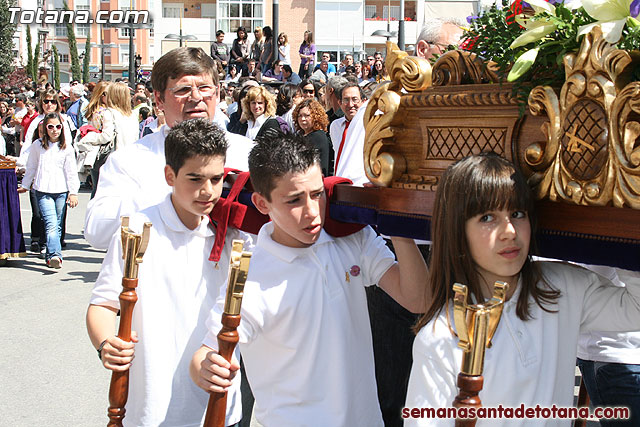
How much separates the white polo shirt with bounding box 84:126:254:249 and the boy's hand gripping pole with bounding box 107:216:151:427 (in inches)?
25.6

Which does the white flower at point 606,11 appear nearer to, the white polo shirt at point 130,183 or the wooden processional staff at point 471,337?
the wooden processional staff at point 471,337

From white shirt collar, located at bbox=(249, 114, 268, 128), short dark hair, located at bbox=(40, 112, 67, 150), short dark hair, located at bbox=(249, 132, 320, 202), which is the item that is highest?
short dark hair, located at bbox=(249, 132, 320, 202)

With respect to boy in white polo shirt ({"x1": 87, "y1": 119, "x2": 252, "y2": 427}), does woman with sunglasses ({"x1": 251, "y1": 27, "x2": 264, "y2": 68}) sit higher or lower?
higher

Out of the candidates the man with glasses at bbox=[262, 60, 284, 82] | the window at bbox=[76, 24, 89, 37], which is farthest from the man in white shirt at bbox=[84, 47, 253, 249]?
the window at bbox=[76, 24, 89, 37]

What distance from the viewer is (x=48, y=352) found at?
554cm

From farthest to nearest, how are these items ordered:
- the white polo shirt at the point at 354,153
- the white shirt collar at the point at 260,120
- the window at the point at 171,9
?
the window at the point at 171,9 < the white shirt collar at the point at 260,120 < the white polo shirt at the point at 354,153

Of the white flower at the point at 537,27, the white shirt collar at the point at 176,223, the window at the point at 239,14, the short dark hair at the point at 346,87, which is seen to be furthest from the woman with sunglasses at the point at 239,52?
the window at the point at 239,14

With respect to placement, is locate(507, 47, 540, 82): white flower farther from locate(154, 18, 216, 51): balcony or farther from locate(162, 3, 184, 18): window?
locate(162, 3, 184, 18): window

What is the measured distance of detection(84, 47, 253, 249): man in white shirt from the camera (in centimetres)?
308

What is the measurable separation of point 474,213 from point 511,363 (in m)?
0.39

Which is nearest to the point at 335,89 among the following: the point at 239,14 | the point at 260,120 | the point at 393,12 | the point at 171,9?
the point at 260,120

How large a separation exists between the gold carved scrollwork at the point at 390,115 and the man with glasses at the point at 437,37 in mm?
861

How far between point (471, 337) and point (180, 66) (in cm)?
200

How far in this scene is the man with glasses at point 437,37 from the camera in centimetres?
321
